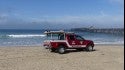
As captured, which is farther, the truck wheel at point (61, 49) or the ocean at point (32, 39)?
the ocean at point (32, 39)

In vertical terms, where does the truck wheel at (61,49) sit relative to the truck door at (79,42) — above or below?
below

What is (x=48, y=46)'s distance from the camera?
24062 mm

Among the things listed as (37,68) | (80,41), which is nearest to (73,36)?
(80,41)

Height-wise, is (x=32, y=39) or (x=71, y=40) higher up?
(x=71, y=40)

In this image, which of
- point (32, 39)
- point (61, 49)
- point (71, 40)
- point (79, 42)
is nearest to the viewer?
point (61, 49)

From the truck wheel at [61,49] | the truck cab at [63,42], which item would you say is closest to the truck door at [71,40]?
the truck cab at [63,42]

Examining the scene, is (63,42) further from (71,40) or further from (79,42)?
(79,42)

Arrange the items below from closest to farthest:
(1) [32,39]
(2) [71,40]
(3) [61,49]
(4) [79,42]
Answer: (3) [61,49]
(2) [71,40]
(4) [79,42]
(1) [32,39]

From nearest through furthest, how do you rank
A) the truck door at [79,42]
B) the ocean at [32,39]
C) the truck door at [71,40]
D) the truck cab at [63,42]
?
1. the truck cab at [63,42]
2. the truck door at [71,40]
3. the truck door at [79,42]
4. the ocean at [32,39]

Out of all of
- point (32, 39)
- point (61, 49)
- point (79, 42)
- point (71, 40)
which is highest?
point (71, 40)

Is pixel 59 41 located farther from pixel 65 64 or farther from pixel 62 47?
pixel 65 64

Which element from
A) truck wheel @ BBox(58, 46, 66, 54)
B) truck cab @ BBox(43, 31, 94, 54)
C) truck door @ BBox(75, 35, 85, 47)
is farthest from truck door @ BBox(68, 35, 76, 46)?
truck wheel @ BBox(58, 46, 66, 54)

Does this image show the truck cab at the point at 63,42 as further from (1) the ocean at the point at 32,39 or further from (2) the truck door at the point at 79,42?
(1) the ocean at the point at 32,39

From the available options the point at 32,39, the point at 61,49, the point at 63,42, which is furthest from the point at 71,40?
the point at 32,39
